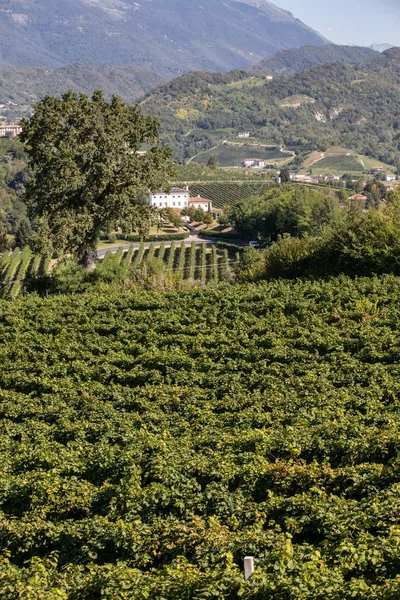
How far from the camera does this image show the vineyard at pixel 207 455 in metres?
7.05

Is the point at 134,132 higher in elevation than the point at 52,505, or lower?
higher

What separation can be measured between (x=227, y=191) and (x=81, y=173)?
89.4 meters

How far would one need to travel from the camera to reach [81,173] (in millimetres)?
25750

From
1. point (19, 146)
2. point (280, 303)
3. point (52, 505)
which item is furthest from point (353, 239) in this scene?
point (19, 146)

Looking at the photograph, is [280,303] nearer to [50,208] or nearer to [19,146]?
[50,208]

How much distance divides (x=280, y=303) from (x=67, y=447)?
828 centimetres

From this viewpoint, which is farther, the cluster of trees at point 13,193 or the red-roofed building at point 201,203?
the red-roofed building at point 201,203

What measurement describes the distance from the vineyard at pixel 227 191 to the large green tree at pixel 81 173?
8111 centimetres

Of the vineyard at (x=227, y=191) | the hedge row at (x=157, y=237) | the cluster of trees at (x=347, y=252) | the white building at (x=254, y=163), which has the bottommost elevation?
the hedge row at (x=157, y=237)

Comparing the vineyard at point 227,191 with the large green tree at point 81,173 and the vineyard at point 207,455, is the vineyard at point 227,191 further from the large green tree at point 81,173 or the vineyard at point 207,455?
the vineyard at point 207,455

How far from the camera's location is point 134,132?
89.2ft

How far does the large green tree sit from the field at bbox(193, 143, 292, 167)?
149 meters

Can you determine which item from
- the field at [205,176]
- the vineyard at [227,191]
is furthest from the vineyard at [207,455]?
the field at [205,176]

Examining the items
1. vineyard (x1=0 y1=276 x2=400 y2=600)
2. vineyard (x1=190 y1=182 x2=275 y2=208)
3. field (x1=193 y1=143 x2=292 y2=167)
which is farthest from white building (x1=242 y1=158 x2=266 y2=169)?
vineyard (x1=0 y1=276 x2=400 y2=600)
